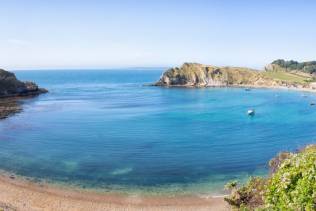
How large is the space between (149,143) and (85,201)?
99.1ft

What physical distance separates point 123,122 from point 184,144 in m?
29.6

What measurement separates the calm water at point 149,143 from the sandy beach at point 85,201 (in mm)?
2802

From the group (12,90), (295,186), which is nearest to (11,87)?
(12,90)

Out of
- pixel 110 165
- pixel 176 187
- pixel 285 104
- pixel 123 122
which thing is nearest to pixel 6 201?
pixel 110 165

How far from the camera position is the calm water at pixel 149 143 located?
178 feet

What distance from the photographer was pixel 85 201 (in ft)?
150

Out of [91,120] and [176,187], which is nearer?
[176,187]

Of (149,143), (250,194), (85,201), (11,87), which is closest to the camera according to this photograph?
(250,194)

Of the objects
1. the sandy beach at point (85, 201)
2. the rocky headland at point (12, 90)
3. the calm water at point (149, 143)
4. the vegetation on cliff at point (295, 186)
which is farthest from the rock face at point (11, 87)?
the vegetation on cliff at point (295, 186)

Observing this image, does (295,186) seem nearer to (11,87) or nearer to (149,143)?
(149,143)

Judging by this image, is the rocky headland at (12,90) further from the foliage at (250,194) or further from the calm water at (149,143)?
the foliage at (250,194)

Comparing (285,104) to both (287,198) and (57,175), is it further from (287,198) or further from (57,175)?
(287,198)

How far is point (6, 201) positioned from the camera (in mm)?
45344

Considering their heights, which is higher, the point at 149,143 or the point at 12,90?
the point at 12,90
